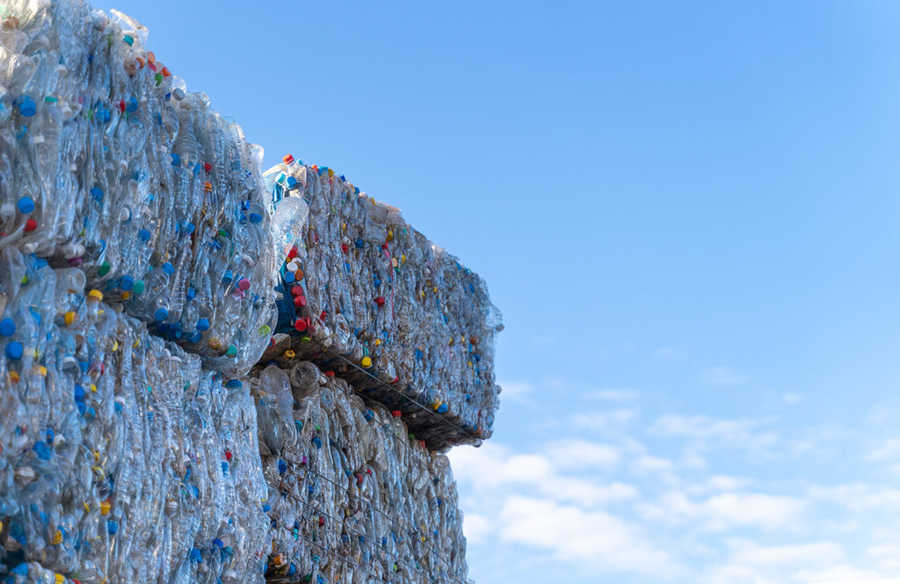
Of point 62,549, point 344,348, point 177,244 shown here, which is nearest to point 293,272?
point 344,348

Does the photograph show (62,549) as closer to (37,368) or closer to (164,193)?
(37,368)

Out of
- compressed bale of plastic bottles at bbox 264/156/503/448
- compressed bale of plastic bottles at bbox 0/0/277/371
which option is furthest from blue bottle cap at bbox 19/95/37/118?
compressed bale of plastic bottles at bbox 264/156/503/448

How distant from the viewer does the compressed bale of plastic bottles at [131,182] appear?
14.6 ft

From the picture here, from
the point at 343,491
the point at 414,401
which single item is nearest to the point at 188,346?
the point at 343,491

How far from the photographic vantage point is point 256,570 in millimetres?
5664

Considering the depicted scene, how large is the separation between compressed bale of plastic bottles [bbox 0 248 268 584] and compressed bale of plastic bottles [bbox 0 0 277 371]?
5.6 inches

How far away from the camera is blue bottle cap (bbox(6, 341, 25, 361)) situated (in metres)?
4.27

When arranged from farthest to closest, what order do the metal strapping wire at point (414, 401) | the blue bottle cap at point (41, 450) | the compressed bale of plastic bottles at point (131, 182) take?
the metal strapping wire at point (414, 401), the compressed bale of plastic bottles at point (131, 182), the blue bottle cap at point (41, 450)

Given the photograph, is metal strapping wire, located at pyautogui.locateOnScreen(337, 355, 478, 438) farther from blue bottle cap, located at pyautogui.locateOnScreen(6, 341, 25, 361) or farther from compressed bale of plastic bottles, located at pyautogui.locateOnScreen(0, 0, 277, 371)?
blue bottle cap, located at pyautogui.locateOnScreen(6, 341, 25, 361)

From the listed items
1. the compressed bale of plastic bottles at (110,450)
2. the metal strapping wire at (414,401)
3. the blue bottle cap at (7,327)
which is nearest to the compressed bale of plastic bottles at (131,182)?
the compressed bale of plastic bottles at (110,450)

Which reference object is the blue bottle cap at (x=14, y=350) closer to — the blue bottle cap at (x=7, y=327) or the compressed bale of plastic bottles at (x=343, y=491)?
the blue bottle cap at (x=7, y=327)

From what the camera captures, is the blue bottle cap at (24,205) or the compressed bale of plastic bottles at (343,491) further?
the compressed bale of plastic bottles at (343,491)

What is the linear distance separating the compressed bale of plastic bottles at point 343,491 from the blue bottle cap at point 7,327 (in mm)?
2101

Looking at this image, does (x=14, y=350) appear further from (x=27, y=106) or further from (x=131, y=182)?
(x=131, y=182)
